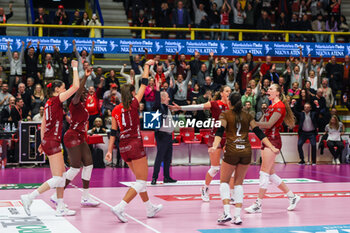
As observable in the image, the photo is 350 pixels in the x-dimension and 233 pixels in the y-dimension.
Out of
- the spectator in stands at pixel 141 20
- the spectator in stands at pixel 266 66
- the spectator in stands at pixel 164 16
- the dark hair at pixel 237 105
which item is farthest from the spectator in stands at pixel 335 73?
the dark hair at pixel 237 105

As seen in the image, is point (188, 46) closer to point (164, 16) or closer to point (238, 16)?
point (164, 16)

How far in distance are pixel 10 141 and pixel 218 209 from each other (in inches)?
378

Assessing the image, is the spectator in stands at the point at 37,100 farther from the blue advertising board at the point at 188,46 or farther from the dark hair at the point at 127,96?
the dark hair at the point at 127,96

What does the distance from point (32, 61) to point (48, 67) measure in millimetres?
586

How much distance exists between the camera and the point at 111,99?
735 inches

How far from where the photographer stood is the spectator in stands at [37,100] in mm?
18422

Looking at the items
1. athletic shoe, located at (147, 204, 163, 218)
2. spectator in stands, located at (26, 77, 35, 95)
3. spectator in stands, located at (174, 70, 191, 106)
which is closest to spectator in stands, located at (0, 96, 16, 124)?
spectator in stands, located at (26, 77, 35, 95)

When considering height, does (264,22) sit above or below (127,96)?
above

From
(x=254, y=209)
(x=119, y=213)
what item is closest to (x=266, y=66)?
(x=254, y=209)

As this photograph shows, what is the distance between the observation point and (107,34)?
22125 millimetres

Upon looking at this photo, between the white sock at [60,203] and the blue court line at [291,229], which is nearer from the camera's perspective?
the blue court line at [291,229]

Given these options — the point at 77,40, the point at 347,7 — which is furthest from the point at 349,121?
the point at 77,40

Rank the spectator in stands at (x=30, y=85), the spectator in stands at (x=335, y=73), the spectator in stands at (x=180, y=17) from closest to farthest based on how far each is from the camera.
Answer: the spectator in stands at (x=30, y=85)
the spectator in stands at (x=335, y=73)
the spectator in stands at (x=180, y=17)

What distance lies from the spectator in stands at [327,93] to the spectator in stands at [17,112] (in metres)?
11.1
